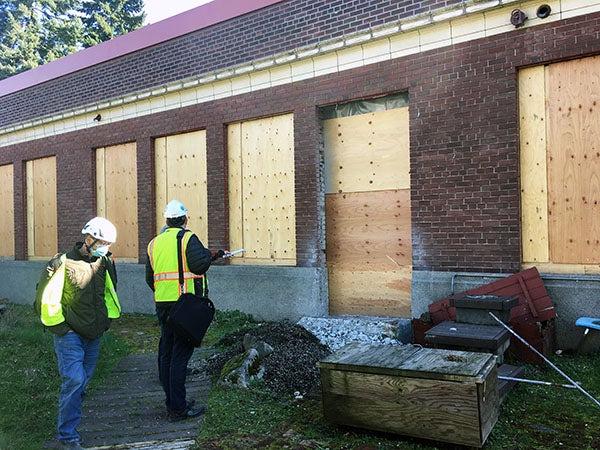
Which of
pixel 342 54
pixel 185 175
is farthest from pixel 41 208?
pixel 342 54

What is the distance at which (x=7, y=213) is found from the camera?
14.1 metres

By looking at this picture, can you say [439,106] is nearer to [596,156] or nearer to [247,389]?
[596,156]

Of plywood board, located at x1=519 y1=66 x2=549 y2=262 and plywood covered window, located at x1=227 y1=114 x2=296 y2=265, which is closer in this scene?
plywood board, located at x1=519 y1=66 x2=549 y2=262

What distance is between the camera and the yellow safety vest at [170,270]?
4.89 m

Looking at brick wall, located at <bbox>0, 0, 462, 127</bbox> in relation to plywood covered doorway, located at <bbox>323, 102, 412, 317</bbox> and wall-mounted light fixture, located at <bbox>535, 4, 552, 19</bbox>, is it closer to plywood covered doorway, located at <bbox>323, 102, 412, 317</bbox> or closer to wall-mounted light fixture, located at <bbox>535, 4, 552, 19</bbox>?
wall-mounted light fixture, located at <bbox>535, 4, 552, 19</bbox>

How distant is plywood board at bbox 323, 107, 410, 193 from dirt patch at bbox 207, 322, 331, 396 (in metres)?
2.46

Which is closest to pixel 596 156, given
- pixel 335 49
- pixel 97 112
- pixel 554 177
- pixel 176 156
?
pixel 554 177

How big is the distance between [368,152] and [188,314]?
14.3 feet

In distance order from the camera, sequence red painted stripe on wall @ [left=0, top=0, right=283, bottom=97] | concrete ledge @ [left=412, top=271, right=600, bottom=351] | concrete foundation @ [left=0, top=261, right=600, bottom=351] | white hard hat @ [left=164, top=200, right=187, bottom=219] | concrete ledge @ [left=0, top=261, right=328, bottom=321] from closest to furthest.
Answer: white hard hat @ [left=164, top=200, right=187, bottom=219], concrete ledge @ [left=412, top=271, right=600, bottom=351], concrete foundation @ [left=0, top=261, right=600, bottom=351], concrete ledge @ [left=0, top=261, right=328, bottom=321], red painted stripe on wall @ [left=0, top=0, right=283, bottom=97]

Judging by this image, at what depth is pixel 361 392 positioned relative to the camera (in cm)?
416

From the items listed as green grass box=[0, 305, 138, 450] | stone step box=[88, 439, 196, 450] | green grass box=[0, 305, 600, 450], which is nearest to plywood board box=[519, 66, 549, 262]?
green grass box=[0, 305, 600, 450]

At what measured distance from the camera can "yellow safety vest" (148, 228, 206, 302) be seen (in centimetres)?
489

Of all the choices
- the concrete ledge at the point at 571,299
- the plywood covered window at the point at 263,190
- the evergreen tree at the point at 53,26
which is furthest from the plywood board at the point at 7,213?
the evergreen tree at the point at 53,26

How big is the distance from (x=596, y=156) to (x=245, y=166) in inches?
213
